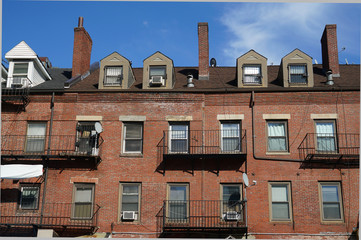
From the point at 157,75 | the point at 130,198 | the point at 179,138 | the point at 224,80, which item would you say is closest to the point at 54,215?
the point at 130,198

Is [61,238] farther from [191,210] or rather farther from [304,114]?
[304,114]

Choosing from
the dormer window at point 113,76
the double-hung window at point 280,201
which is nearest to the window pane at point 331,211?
the double-hung window at point 280,201

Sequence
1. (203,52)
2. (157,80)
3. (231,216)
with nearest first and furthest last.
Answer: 1. (231,216)
2. (157,80)
3. (203,52)

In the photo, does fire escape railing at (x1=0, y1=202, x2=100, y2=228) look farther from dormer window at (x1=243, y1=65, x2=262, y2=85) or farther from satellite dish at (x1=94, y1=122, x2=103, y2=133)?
dormer window at (x1=243, y1=65, x2=262, y2=85)

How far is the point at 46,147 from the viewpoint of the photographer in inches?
811

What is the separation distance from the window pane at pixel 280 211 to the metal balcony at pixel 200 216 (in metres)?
1.34

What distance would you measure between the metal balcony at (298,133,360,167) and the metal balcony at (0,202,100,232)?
9.29 meters

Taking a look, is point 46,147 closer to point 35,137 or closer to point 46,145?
point 46,145

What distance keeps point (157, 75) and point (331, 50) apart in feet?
29.9

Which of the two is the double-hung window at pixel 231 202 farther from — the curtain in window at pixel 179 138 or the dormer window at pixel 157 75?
the dormer window at pixel 157 75

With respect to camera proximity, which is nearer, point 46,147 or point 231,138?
point 231,138

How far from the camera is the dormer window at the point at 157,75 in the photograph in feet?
70.5

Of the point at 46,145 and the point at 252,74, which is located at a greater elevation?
the point at 252,74

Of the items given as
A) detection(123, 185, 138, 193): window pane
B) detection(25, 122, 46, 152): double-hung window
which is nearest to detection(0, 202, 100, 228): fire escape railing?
detection(123, 185, 138, 193): window pane
